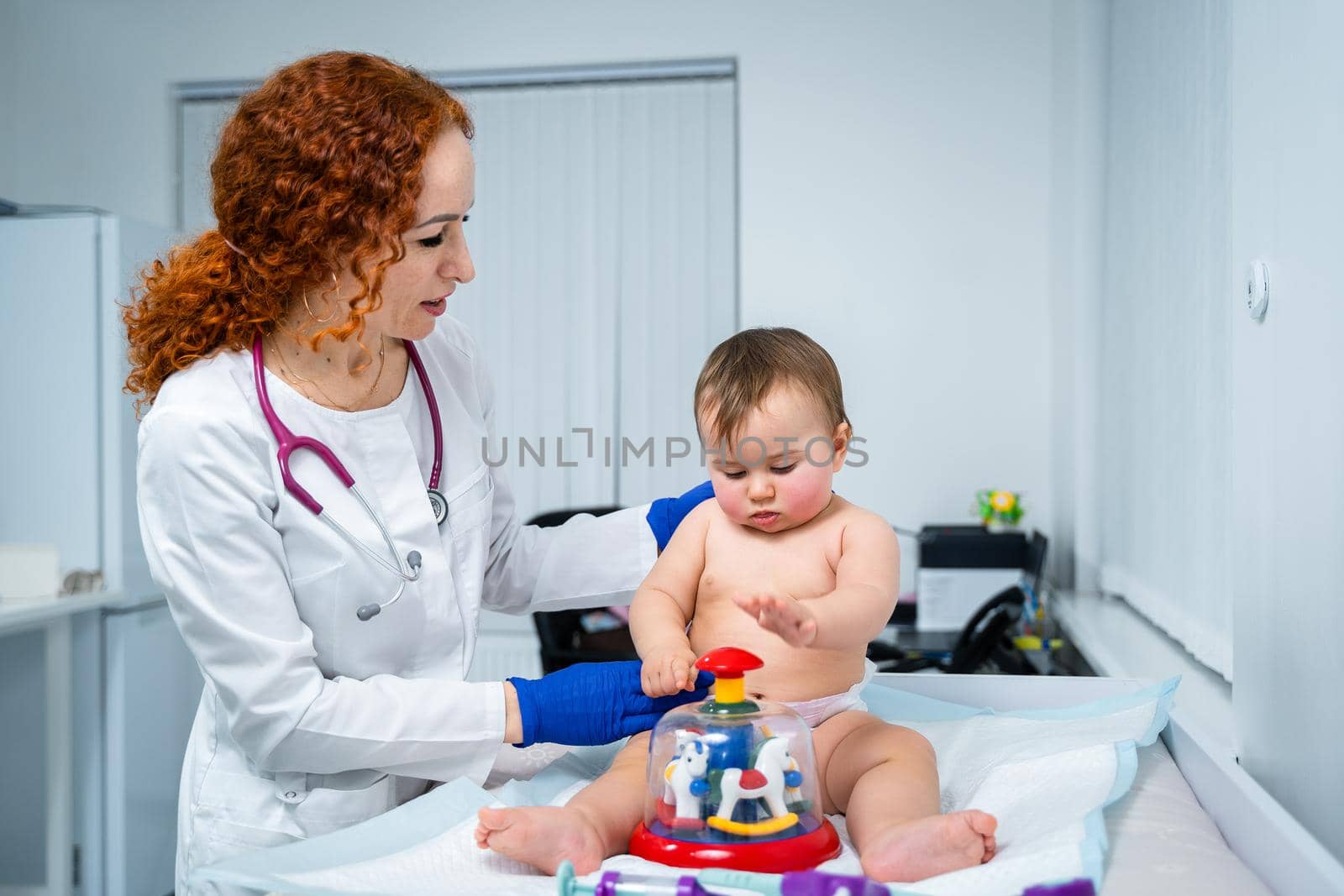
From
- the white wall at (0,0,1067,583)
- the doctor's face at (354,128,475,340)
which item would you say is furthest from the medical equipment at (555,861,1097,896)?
the white wall at (0,0,1067,583)

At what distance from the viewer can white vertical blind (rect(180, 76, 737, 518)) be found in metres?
3.84

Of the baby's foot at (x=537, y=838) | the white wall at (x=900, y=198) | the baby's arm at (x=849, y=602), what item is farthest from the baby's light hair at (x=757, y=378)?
the white wall at (x=900, y=198)

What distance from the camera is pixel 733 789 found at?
2.85ft

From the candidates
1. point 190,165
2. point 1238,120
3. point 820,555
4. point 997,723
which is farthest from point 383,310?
point 190,165

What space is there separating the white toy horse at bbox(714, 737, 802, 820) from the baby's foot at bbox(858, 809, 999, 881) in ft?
0.30

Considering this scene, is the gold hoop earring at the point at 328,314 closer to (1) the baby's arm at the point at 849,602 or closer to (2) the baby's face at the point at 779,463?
(2) the baby's face at the point at 779,463

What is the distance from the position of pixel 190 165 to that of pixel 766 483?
12.2ft

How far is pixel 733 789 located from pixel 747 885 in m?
0.12

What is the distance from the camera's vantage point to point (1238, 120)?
1206 mm

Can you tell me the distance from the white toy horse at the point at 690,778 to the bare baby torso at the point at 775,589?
300mm

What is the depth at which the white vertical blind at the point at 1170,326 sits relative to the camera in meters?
1.93

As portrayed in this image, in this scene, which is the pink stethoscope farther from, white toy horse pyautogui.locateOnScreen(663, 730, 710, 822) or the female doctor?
white toy horse pyautogui.locateOnScreen(663, 730, 710, 822)

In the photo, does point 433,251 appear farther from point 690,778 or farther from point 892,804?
point 892,804

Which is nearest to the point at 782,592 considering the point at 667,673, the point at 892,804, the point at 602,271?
the point at 667,673
